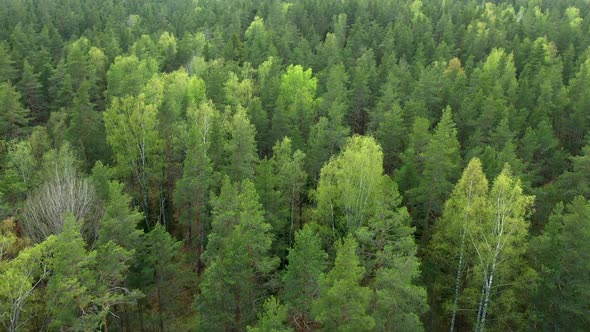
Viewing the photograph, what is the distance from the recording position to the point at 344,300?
22.8 meters

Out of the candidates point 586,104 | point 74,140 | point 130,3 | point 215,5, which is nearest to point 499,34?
point 586,104

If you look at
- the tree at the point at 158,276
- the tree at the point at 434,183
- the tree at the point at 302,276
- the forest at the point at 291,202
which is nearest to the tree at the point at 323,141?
the forest at the point at 291,202

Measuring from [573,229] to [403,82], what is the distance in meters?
31.9

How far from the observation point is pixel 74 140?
42.9 m

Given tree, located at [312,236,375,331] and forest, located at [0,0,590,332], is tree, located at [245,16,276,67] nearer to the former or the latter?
forest, located at [0,0,590,332]

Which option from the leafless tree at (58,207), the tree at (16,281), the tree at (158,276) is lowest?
the tree at (158,276)

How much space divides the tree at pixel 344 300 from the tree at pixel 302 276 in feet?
4.50

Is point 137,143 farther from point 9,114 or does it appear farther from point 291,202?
point 9,114

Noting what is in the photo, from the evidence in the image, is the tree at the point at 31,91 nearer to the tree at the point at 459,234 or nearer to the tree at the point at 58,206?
the tree at the point at 58,206

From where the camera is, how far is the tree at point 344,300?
22.6 m

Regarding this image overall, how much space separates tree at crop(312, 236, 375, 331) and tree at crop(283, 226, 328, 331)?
1.37 meters

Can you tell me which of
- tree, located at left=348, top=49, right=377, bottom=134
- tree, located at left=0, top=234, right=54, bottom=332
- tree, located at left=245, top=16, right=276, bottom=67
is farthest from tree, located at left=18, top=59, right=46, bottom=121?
tree, located at left=0, top=234, right=54, bottom=332

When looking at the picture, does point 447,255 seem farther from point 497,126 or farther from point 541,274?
point 497,126

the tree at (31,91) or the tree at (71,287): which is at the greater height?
the tree at (71,287)
